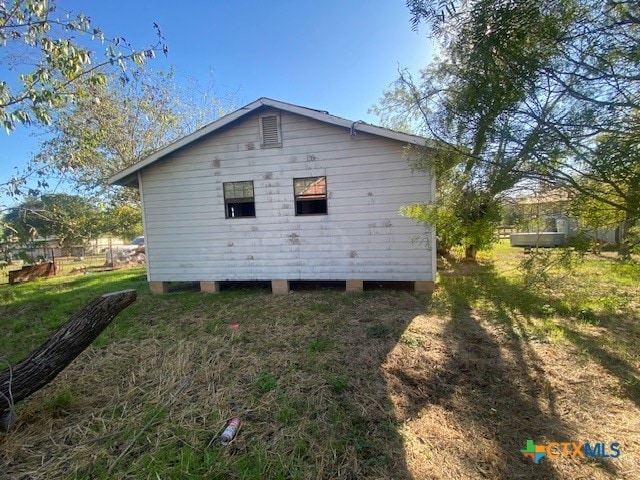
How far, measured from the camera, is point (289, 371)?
3.19 m

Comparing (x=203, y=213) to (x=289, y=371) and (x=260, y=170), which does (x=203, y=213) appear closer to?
(x=260, y=170)

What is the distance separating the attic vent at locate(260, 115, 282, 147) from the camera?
662cm

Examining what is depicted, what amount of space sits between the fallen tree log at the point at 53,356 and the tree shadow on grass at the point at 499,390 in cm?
281

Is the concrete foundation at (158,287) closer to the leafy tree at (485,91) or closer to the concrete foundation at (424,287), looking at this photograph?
the concrete foundation at (424,287)

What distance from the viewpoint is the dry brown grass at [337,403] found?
2047 millimetres

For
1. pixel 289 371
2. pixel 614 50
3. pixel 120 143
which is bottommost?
pixel 289 371

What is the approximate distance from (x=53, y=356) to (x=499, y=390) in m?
4.00

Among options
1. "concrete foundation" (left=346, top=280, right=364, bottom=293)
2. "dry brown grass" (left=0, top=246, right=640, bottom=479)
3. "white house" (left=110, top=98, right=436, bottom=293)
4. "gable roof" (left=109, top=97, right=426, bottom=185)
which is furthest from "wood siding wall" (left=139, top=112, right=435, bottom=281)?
"dry brown grass" (left=0, top=246, right=640, bottom=479)

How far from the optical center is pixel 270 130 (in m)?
6.67

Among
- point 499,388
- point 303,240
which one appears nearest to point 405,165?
point 303,240

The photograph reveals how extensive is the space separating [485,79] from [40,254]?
5697mm

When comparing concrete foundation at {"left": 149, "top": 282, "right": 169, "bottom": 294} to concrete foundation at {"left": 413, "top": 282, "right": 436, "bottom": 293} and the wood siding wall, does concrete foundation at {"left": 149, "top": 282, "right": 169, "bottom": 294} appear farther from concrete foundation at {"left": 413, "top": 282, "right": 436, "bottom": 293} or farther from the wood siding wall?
concrete foundation at {"left": 413, "top": 282, "right": 436, "bottom": 293}

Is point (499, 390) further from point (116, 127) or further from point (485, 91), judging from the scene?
point (116, 127)

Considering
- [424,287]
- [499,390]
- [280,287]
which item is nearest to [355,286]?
[424,287]
